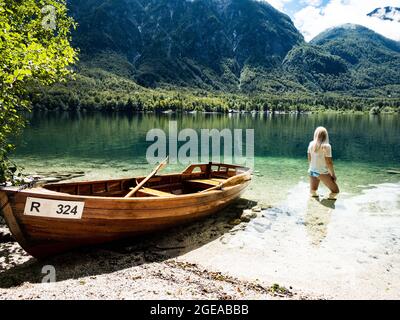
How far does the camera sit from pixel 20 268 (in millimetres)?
8562

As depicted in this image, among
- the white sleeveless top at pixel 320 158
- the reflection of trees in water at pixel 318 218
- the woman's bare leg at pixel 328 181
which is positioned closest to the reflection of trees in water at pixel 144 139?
the woman's bare leg at pixel 328 181

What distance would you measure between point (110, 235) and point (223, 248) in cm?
353

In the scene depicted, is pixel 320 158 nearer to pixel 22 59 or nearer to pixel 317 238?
pixel 317 238

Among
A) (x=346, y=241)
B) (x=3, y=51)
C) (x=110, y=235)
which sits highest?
(x=3, y=51)

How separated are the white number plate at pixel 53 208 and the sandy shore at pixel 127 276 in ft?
4.53

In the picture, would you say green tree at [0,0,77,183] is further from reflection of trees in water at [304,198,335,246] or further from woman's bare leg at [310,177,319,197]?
woman's bare leg at [310,177,319,197]

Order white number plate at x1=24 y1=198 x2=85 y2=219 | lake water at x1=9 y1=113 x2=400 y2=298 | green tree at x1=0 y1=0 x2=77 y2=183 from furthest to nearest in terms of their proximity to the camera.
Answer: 1. green tree at x1=0 y1=0 x2=77 y2=183
2. lake water at x1=9 y1=113 x2=400 y2=298
3. white number plate at x1=24 y1=198 x2=85 y2=219

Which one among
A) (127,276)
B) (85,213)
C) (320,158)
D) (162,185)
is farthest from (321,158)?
(85,213)

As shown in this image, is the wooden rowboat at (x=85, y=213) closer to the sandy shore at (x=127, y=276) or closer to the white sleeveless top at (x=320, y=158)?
the sandy shore at (x=127, y=276)

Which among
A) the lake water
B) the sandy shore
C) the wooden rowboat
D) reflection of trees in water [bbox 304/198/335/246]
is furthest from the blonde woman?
the sandy shore

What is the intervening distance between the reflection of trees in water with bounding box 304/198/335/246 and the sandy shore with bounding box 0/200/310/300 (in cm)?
416

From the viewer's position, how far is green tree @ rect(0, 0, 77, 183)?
8914 mm
